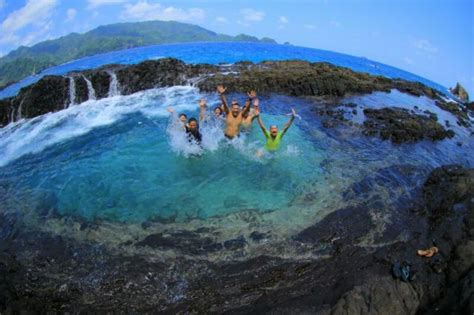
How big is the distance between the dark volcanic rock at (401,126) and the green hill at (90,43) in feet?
125

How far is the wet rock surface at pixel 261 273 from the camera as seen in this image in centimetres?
625

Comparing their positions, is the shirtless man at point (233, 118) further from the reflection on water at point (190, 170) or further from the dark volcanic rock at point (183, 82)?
the dark volcanic rock at point (183, 82)

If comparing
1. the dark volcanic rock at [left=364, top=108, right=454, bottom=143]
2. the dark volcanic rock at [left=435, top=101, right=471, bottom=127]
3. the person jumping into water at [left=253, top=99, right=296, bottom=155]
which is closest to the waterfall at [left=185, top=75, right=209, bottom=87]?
the dark volcanic rock at [left=364, top=108, right=454, bottom=143]

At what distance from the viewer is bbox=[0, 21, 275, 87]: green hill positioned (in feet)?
203

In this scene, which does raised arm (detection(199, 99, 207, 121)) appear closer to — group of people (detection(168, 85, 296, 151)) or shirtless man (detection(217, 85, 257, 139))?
group of people (detection(168, 85, 296, 151))

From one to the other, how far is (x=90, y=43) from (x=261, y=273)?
9474 centimetres

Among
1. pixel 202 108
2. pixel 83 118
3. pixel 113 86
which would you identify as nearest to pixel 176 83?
pixel 113 86

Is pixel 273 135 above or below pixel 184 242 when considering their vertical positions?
above

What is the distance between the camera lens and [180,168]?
11.2 meters

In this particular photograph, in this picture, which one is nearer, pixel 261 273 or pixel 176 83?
pixel 261 273

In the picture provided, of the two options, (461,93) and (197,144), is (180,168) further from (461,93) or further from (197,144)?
(461,93)

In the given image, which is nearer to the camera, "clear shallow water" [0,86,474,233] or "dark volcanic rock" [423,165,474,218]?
"clear shallow water" [0,86,474,233]

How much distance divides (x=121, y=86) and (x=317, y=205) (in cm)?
1500

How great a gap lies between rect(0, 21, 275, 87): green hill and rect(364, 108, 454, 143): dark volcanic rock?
38.0m
